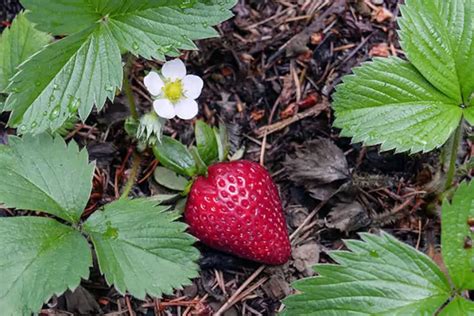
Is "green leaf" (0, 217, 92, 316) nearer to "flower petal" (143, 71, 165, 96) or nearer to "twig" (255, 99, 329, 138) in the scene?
"flower petal" (143, 71, 165, 96)

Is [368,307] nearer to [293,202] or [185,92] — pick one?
[293,202]

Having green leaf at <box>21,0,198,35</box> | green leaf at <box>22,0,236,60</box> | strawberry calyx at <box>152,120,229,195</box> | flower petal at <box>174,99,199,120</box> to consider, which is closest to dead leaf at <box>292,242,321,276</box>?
strawberry calyx at <box>152,120,229,195</box>

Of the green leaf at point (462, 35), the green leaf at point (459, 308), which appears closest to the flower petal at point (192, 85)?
the green leaf at point (462, 35)

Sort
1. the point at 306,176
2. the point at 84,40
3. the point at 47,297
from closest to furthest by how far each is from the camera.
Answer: the point at 47,297, the point at 84,40, the point at 306,176

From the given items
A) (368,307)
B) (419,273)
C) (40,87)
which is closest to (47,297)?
(40,87)

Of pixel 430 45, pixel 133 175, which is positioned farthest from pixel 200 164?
pixel 430 45

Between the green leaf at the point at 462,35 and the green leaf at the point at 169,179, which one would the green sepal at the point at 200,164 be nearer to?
the green leaf at the point at 169,179
